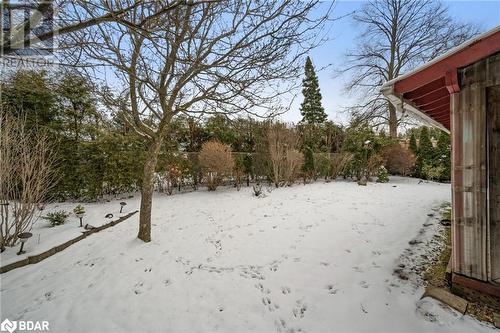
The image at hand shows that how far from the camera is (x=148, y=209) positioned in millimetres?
4363

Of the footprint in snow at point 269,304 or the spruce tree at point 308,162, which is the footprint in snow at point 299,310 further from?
the spruce tree at point 308,162

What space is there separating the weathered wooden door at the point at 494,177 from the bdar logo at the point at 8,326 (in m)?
5.43

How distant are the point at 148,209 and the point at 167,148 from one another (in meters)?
5.35

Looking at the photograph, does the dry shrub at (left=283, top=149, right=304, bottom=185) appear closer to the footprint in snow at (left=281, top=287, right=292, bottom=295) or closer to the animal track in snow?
the animal track in snow

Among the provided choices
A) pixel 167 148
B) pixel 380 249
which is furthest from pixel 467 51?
pixel 167 148

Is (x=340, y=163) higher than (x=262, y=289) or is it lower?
higher

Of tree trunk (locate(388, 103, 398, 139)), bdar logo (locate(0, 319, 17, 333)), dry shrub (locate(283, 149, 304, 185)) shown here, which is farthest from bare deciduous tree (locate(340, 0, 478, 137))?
bdar logo (locate(0, 319, 17, 333))

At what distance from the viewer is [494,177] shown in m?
2.48

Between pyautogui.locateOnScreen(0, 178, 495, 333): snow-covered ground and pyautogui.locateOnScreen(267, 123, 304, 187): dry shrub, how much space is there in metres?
4.09

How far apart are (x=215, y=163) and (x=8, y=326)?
669 cm

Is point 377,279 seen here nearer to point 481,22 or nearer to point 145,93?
point 145,93

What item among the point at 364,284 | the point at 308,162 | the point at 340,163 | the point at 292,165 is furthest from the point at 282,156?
the point at 364,284

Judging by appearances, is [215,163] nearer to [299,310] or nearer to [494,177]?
[299,310]

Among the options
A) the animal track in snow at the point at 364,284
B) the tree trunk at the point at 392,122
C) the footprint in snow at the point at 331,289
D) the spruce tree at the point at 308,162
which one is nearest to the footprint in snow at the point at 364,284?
the animal track in snow at the point at 364,284
